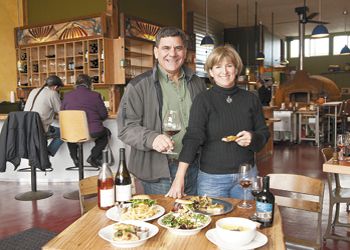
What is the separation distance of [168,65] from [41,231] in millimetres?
2501

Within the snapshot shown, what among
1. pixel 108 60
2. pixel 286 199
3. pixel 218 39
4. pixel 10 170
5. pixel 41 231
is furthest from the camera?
pixel 218 39

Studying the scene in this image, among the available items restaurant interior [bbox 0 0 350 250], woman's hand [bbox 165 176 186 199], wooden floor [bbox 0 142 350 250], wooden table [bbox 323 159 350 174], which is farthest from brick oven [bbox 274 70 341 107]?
woman's hand [bbox 165 176 186 199]

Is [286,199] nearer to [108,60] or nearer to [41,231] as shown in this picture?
[41,231]

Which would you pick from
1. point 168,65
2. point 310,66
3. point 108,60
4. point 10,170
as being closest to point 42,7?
point 108,60

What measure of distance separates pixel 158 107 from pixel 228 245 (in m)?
1.09

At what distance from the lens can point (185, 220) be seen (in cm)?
160

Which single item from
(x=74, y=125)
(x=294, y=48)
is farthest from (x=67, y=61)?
(x=294, y=48)

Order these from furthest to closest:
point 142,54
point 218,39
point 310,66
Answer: point 310,66 → point 218,39 → point 142,54

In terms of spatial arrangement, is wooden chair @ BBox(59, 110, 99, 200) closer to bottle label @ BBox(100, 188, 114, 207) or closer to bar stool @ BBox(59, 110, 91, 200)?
bar stool @ BBox(59, 110, 91, 200)

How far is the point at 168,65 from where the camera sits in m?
2.24

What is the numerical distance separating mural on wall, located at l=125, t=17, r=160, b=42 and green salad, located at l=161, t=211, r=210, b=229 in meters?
6.98

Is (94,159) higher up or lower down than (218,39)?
lower down

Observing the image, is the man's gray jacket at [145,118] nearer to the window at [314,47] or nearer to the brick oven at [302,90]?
the brick oven at [302,90]

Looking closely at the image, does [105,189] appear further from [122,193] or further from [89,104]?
[89,104]
